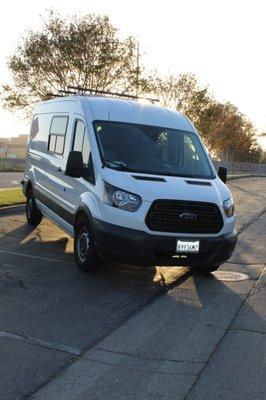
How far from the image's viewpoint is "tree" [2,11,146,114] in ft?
71.1

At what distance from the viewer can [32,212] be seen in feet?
38.2

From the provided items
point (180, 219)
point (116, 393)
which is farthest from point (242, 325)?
point (116, 393)

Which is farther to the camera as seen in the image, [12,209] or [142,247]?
[12,209]

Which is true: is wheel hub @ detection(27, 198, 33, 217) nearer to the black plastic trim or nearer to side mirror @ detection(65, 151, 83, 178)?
the black plastic trim

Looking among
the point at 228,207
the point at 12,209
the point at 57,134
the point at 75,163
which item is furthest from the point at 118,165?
the point at 12,209

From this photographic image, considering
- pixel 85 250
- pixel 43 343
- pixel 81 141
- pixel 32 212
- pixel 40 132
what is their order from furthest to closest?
pixel 32 212, pixel 40 132, pixel 81 141, pixel 85 250, pixel 43 343

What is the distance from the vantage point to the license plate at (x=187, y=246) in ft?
23.5

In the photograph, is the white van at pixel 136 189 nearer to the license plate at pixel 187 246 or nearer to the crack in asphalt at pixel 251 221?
the license plate at pixel 187 246

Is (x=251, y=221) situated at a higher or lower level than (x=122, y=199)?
lower

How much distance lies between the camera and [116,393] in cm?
421

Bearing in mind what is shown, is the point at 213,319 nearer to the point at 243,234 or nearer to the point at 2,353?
the point at 2,353

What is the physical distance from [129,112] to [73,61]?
13.9 m

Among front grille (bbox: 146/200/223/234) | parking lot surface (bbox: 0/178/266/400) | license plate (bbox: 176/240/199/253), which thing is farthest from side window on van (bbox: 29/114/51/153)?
license plate (bbox: 176/240/199/253)

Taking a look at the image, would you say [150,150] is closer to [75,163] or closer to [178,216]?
[75,163]
